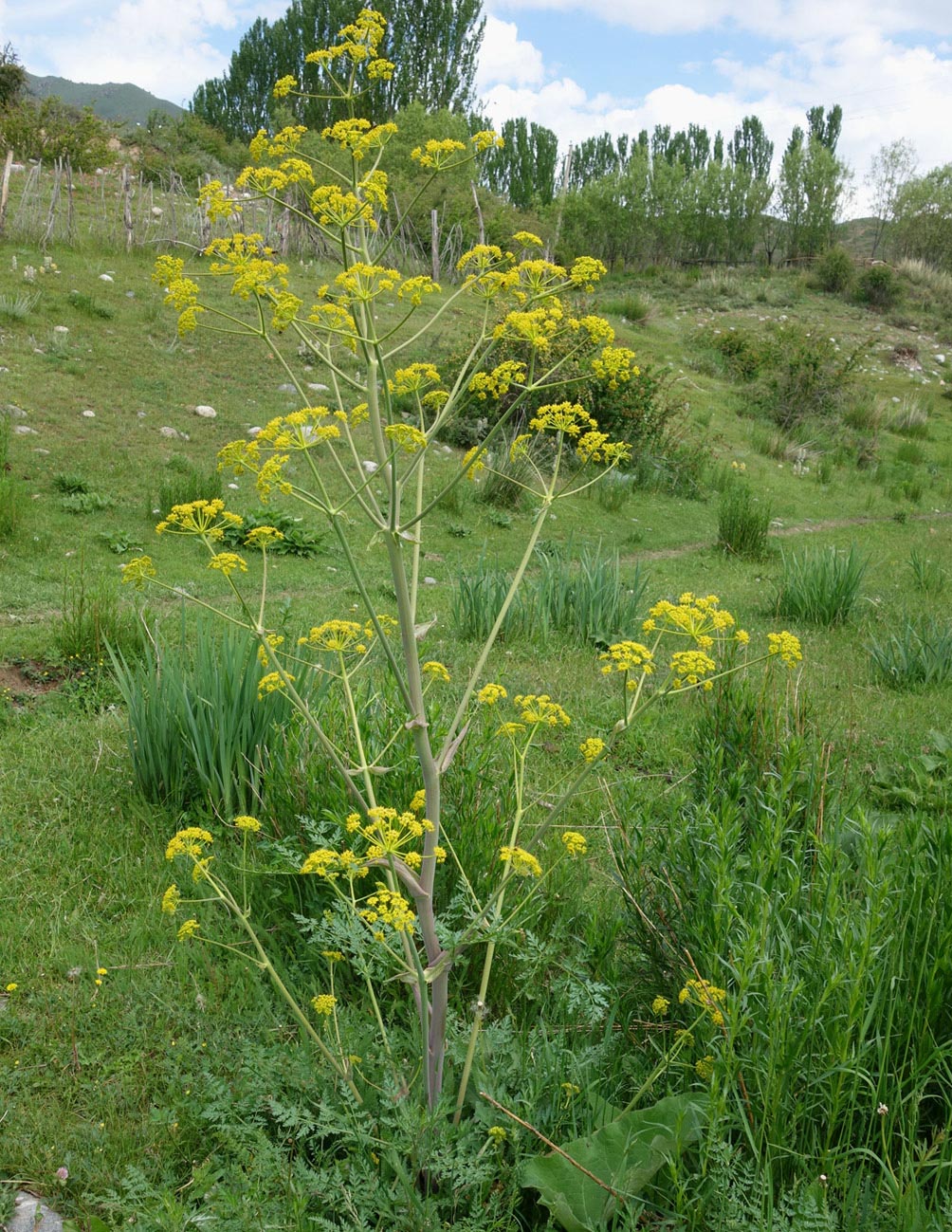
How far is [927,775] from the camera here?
3.43 meters

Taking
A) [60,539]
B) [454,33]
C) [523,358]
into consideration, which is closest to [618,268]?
[454,33]

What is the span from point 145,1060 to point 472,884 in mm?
913

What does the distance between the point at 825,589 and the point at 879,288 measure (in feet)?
90.7

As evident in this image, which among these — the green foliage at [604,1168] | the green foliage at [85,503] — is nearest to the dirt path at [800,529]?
the green foliage at [85,503]

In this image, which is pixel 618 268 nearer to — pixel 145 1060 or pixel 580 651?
pixel 580 651

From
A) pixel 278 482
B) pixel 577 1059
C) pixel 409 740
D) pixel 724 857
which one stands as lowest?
pixel 577 1059

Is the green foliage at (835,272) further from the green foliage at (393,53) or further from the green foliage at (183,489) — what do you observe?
the green foliage at (183,489)

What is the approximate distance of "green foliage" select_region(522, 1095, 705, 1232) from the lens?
1549 mm

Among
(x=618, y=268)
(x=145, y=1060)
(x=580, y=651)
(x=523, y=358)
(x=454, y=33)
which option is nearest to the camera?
(x=145, y=1060)

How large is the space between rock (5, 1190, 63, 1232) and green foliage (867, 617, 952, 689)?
4.56 metres

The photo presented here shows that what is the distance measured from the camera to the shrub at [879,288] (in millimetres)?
29156

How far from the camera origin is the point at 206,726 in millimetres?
3123

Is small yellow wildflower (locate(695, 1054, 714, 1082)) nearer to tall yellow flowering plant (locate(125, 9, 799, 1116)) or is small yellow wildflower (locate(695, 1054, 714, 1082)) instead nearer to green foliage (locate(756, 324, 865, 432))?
tall yellow flowering plant (locate(125, 9, 799, 1116))

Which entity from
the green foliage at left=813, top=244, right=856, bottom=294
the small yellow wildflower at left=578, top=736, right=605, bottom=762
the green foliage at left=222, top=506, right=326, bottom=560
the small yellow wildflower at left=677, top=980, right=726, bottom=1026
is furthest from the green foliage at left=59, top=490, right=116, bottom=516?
the green foliage at left=813, top=244, right=856, bottom=294
